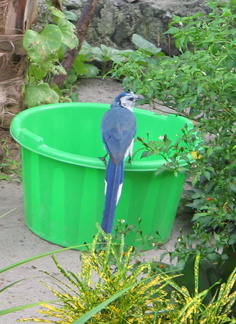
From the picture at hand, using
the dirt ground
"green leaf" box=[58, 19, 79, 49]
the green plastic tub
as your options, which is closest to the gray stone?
"green leaf" box=[58, 19, 79, 49]

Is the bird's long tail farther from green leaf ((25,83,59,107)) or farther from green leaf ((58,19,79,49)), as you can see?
green leaf ((58,19,79,49))

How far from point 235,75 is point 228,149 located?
0.84ft

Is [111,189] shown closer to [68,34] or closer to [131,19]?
[68,34]

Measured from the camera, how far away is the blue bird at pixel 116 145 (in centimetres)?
335

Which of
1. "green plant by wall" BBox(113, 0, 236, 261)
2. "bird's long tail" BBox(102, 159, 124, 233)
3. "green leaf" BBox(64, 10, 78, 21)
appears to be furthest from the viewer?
"green leaf" BBox(64, 10, 78, 21)

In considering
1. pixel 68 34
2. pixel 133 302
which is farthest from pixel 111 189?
pixel 68 34

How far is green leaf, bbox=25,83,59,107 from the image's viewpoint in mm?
4582

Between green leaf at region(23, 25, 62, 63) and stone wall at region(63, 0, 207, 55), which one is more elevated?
green leaf at region(23, 25, 62, 63)

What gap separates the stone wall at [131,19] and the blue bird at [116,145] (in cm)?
269

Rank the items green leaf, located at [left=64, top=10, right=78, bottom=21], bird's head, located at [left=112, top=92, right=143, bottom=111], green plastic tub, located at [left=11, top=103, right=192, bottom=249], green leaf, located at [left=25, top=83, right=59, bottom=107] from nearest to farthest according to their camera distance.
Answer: green plastic tub, located at [left=11, top=103, right=192, bottom=249]
bird's head, located at [left=112, top=92, right=143, bottom=111]
green leaf, located at [left=25, top=83, right=59, bottom=107]
green leaf, located at [left=64, top=10, right=78, bottom=21]

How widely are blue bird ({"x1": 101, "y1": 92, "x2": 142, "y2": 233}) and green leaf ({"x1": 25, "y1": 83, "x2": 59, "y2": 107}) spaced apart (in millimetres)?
1062

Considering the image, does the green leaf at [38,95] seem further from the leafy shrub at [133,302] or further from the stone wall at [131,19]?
the leafy shrub at [133,302]

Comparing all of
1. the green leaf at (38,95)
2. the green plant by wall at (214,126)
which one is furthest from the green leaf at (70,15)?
the green plant by wall at (214,126)

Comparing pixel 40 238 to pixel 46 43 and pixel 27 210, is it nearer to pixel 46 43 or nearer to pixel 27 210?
pixel 27 210
